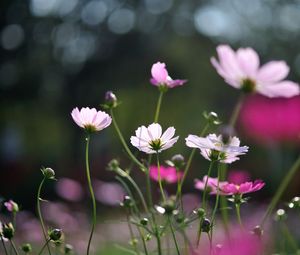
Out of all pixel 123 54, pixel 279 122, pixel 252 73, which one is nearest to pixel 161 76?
pixel 252 73

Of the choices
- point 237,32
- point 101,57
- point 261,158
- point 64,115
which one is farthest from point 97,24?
point 261,158

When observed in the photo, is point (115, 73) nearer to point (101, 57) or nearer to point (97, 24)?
point (101, 57)

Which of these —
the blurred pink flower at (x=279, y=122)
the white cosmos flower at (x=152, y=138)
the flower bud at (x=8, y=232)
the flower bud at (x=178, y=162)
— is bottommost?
the blurred pink flower at (x=279, y=122)

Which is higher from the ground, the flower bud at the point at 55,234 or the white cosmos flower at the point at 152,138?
the white cosmos flower at the point at 152,138

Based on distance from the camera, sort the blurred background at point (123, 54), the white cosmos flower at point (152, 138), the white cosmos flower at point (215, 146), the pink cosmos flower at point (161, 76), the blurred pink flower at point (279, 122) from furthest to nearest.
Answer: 1. the blurred background at point (123, 54)
2. the blurred pink flower at point (279, 122)
3. the pink cosmos flower at point (161, 76)
4. the white cosmos flower at point (152, 138)
5. the white cosmos flower at point (215, 146)

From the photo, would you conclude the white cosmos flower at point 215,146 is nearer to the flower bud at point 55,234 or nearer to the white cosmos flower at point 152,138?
the white cosmos flower at point 152,138

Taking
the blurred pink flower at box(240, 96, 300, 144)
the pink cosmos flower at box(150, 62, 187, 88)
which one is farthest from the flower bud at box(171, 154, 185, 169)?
the blurred pink flower at box(240, 96, 300, 144)

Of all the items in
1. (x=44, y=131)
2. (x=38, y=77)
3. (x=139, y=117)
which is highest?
(x=38, y=77)

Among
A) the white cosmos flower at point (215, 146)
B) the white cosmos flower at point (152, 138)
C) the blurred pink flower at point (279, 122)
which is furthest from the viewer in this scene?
the blurred pink flower at point (279, 122)

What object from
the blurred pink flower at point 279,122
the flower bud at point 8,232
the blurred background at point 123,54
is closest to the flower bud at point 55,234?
the flower bud at point 8,232
